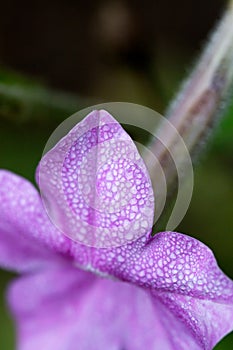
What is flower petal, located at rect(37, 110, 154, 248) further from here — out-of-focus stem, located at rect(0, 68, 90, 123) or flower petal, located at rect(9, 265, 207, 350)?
out-of-focus stem, located at rect(0, 68, 90, 123)

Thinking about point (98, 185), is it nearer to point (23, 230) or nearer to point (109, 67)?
point (23, 230)

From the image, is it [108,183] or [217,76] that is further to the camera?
[217,76]

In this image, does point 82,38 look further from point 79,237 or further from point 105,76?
point 79,237

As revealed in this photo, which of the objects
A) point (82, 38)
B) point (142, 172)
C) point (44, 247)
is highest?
point (142, 172)

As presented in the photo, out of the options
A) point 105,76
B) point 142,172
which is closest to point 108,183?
point 142,172

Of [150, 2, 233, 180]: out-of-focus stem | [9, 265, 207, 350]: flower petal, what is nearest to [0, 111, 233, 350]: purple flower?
[9, 265, 207, 350]: flower petal

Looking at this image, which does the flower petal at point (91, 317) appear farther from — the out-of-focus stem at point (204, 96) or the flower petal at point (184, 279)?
the out-of-focus stem at point (204, 96)

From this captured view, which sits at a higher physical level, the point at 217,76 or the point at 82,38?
the point at 217,76
